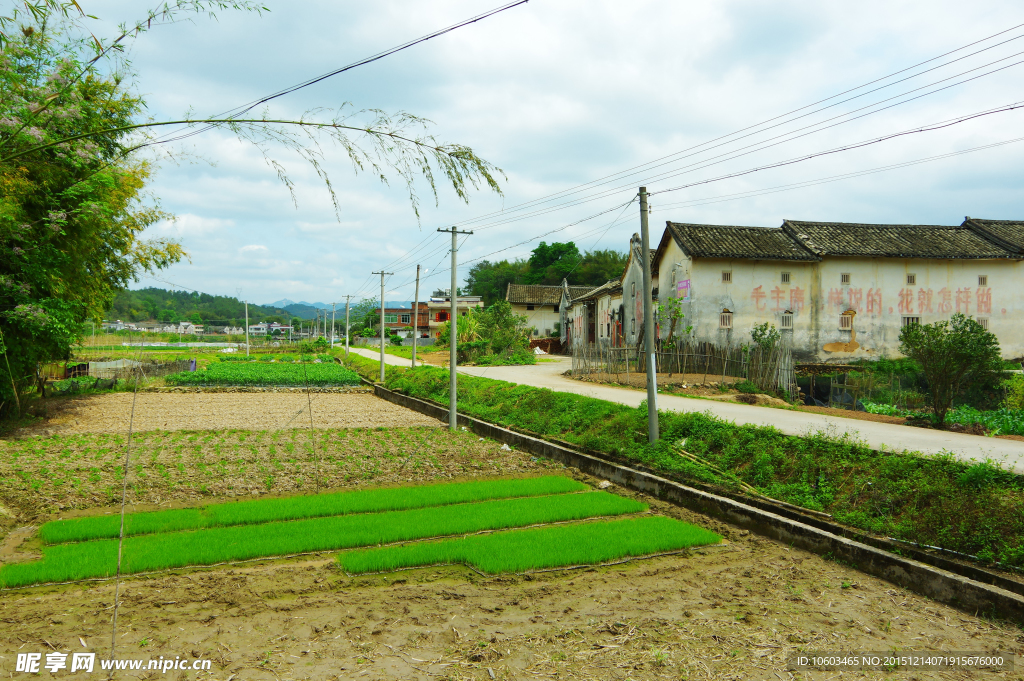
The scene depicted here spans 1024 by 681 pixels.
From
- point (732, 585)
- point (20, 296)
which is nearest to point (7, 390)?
point (20, 296)

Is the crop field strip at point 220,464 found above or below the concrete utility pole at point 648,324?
below

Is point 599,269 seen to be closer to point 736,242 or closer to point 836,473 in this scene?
point 736,242

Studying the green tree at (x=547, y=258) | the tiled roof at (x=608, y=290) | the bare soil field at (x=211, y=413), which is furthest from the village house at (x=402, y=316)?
the bare soil field at (x=211, y=413)

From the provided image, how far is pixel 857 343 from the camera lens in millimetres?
28328

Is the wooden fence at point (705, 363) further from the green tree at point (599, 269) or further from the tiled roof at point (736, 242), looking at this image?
the green tree at point (599, 269)

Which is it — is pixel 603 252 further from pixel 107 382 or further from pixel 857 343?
pixel 107 382

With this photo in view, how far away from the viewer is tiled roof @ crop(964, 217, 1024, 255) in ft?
95.2

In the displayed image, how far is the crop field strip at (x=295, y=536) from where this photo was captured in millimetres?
6543

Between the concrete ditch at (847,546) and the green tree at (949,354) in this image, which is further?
the green tree at (949,354)

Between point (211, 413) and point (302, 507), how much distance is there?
45.3 ft

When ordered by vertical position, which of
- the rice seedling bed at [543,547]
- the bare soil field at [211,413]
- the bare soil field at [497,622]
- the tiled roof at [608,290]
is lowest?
the bare soil field at [211,413]

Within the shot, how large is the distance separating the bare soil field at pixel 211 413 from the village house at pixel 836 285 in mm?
14536

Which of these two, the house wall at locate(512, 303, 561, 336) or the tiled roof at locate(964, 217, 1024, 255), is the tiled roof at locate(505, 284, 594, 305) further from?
the tiled roof at locate(964, 217, 1024, 255)

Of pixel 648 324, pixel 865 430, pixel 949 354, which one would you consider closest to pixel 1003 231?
pixel 949 354
